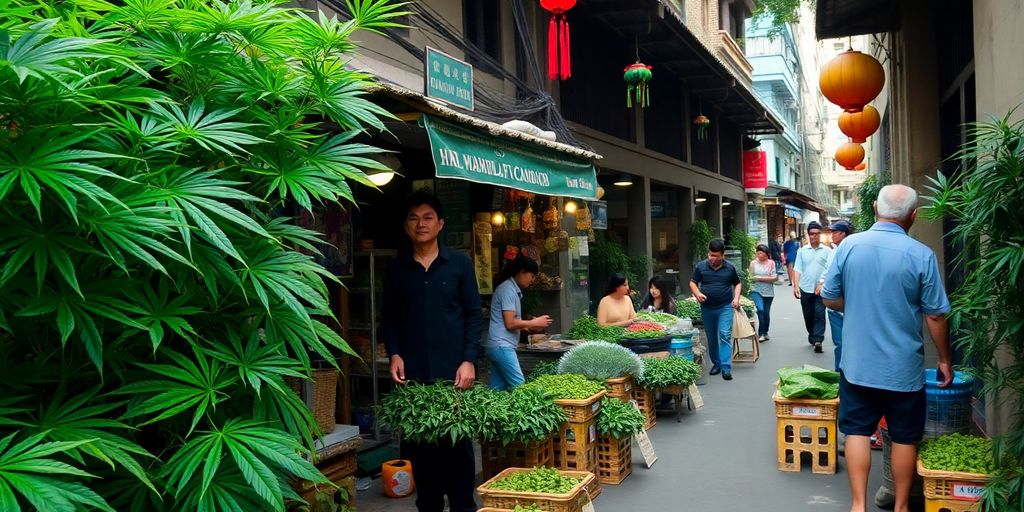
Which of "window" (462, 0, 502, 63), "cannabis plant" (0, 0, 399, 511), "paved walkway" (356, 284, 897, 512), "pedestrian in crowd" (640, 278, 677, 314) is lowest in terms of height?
"paved walkway" (356, 284, 897, 512)

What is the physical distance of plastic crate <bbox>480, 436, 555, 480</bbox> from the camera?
18.8 ft

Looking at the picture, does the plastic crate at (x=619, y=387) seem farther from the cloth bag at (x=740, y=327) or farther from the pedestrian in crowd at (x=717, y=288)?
the cloth bag at (x=740, y=327)

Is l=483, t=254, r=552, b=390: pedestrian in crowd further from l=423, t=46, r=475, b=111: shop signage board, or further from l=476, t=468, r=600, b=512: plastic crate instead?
l=476, t=468, r=600, b=512: plastic crate

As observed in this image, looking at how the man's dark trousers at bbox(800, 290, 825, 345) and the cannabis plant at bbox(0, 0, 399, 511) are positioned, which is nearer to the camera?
the cannabis plant at bbox(0, 0, 399, 511)

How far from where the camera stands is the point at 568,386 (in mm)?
6352

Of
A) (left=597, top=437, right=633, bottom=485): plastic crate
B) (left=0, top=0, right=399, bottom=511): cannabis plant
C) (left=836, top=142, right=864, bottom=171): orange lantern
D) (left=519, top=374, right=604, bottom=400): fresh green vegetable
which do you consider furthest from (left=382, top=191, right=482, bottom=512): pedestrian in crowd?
(left=836, top=142, right=864, bottom=171): orange lantern

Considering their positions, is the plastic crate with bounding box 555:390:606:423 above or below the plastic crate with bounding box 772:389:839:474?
above

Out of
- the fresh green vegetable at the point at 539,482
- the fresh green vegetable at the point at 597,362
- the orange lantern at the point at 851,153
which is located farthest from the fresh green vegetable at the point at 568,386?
the orange lantern at the point at 851,153

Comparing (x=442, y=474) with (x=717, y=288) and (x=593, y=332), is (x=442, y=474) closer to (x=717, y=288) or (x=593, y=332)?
(x=593, y=332)

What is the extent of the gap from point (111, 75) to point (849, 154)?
42.4ft

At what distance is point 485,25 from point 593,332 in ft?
14.3

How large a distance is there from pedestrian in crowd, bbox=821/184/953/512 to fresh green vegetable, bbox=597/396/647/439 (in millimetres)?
1787

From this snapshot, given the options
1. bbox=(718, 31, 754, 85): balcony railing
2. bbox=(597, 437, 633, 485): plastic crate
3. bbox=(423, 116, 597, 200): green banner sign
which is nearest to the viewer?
bbox=(423, 116, 597, 200): green banner sign

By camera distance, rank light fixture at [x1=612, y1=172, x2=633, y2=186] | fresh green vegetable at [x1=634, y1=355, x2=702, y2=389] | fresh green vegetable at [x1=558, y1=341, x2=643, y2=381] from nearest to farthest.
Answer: fresh green vegetable at [x1=558, y1=341, x2=643, y2=381] → fresh green vegetable at [x1=634, y1=355, x2=702, y2=389] → light fixture at [x1=612, y1=172, x2=633, y2=186]
